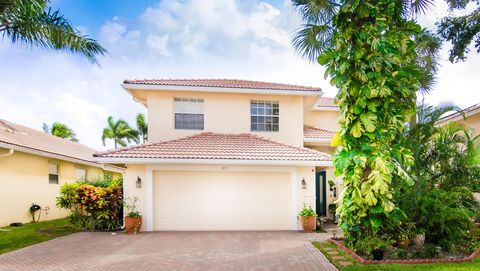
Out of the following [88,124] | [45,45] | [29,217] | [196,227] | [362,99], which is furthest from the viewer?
[88,124]

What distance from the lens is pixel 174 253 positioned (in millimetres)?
8500

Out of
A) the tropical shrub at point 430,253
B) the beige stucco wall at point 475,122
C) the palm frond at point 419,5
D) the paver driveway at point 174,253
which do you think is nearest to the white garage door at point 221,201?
the paver driveway at point 174,253

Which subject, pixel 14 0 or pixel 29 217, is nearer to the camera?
pixel 14 0

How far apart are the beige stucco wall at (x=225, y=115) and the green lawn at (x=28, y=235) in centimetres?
550

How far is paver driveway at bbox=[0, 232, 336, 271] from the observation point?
288 inches

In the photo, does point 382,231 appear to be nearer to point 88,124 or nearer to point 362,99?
point 362,99

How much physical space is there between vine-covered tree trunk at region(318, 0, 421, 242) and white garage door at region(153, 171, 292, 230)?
4.45 m

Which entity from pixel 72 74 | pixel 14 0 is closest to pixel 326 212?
pixel 14 0

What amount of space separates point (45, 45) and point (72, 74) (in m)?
9.24

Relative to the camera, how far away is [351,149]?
8.20 m

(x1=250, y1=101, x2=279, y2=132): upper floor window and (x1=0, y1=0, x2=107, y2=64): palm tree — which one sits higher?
(x1=0, y1=0, x2=107, y2=64): palm tree

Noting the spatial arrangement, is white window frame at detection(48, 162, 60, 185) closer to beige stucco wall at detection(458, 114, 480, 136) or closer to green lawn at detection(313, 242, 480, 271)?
green lawn at detection(313, 242, 480, 271)

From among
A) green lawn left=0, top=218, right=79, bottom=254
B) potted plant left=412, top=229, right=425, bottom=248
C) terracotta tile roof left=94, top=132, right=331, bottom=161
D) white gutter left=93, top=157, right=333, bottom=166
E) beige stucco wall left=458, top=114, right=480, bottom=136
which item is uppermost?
beige stucco wall left=458, top=114, right=480, bottom=136

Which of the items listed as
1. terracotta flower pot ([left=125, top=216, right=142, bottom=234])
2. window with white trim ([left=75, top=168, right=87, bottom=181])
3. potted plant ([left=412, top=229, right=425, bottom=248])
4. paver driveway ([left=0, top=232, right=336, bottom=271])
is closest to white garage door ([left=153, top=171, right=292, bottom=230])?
terracotta flower pot ([left=125, top=216, right=142, bottom=234])
